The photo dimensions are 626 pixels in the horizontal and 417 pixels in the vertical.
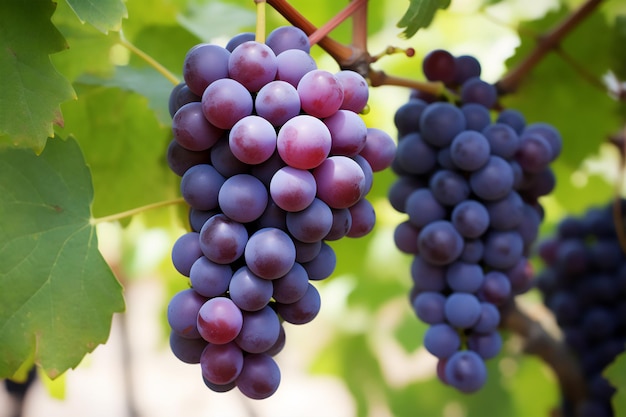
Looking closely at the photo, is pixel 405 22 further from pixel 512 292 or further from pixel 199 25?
pixel 199 25

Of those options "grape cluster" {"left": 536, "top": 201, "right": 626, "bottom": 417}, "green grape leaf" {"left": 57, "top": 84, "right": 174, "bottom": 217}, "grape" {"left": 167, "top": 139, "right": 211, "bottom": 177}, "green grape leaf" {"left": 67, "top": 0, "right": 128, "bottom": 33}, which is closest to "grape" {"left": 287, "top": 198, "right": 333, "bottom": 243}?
"grape" {"left": 167, "top": 139, "right": 211, "bottom": 177}

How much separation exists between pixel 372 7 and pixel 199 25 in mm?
317

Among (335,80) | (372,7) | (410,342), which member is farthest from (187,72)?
(410,342)

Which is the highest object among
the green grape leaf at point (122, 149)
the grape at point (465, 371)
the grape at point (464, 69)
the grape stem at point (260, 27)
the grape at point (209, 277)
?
the grape at point (464, 69)

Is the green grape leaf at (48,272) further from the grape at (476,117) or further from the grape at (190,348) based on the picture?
the grape at (476,117)

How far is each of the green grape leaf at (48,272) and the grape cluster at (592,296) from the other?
0.77 metres

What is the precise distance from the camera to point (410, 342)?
1584mm

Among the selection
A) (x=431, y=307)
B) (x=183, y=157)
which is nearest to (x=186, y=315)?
(x=183, y=157)

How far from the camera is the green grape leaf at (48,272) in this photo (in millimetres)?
626

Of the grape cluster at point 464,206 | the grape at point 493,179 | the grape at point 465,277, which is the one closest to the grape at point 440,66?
the grape cluster at point 464,206

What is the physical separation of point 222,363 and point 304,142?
7.5 inches

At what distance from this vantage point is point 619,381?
0.85 m

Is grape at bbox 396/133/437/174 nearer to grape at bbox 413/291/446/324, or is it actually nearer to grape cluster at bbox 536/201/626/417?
grape at bbox 413/291/446/324

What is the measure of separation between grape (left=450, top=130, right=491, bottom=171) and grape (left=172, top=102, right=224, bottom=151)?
0.31m
